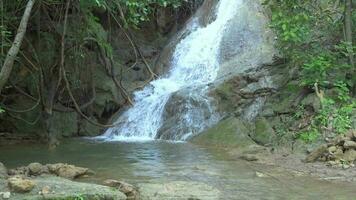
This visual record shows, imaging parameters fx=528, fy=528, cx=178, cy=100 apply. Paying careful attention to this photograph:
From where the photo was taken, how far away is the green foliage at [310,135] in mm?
9041

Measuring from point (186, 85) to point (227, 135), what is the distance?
3.40 m

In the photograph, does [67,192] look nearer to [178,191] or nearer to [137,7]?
[178,191]

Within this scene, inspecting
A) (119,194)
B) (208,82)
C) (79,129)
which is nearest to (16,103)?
(79,129)

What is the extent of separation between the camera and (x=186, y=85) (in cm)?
1390

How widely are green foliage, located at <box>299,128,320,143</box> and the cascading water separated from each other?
2901 millimetres

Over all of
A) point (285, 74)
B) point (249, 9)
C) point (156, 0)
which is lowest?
point (285, 74)

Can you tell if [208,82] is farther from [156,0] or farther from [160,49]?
[156,0]

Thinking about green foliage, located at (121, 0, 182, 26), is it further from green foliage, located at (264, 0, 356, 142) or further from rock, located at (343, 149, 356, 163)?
rock, located at (343, 149, 356, 163)

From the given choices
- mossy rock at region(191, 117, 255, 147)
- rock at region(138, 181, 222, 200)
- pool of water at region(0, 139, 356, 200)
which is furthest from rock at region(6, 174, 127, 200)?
mossy rock at region(191, 117, 255, 147)

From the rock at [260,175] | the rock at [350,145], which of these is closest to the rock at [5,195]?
the rock at [260,175]

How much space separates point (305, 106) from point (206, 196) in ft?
16.2

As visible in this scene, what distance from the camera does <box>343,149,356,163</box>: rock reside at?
756 cm

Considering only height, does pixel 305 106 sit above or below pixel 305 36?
below

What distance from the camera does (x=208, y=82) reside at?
1335 cm
